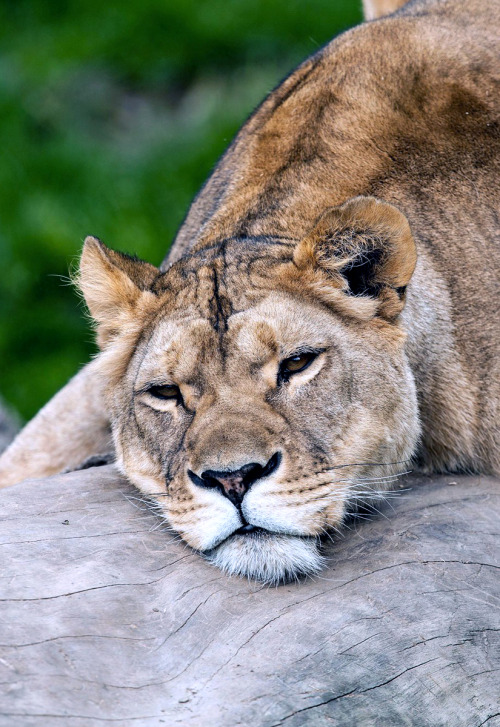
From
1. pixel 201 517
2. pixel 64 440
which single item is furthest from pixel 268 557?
pixel 64 440

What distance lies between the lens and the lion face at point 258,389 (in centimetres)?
373

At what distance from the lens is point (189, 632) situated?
11.5 ft

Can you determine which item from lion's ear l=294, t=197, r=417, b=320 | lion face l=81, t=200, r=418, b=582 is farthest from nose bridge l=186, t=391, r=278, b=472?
lion's ear l=294, t=197, r=417, b=320

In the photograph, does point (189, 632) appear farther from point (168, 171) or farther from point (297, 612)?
point (168, 171)

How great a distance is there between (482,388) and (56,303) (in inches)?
203

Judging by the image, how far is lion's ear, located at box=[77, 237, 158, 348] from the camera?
4473 mm

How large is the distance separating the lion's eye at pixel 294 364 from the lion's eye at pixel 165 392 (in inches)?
16.0

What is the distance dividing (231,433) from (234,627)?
0.62 metres

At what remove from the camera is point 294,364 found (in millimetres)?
4051

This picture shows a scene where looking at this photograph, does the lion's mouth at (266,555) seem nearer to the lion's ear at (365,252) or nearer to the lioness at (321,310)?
the lioness at (321,310)

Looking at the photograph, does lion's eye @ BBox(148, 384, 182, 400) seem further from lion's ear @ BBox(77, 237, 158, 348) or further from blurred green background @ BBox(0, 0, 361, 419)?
blurred green background @ BBox(0, 0, 361, 419)

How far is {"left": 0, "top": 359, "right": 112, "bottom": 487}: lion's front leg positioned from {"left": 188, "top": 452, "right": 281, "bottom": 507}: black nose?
2477mm

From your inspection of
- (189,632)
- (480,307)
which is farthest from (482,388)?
(189,632)

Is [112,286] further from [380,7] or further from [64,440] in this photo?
[380,7]
